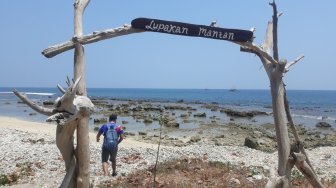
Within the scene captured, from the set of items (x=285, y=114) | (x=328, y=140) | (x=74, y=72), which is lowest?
(x=328, y=140)

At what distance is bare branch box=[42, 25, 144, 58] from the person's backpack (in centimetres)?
634

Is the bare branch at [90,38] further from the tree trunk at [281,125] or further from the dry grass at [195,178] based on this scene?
the dry grass at [195,178]

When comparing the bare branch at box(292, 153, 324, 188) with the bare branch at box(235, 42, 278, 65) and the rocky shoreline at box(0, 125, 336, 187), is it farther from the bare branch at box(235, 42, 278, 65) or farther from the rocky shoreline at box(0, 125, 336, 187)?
the rocky shoreline at box(0, 125, 336, 187)

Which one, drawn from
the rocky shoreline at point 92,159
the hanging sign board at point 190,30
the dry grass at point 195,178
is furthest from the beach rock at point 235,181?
the hanging sign board at point 190,30

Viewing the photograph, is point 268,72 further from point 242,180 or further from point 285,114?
point 242,180

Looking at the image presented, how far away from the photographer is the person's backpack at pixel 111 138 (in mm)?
13992

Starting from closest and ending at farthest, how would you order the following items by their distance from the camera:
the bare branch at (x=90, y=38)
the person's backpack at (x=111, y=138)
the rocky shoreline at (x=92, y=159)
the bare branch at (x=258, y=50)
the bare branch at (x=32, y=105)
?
the bare branch at (x=32, y=105) → the bare branch at (x=90, y=38) → the bare branch at (x=258, y=50) → the person's backpack at (x=111, y=138) → the rocky shoreline at (x=92, y=159)

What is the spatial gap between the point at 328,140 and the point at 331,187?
24.1 metres

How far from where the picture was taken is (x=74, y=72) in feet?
25.7

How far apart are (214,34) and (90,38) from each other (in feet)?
7.17

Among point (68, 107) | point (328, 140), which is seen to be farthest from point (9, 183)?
point (328, 140)

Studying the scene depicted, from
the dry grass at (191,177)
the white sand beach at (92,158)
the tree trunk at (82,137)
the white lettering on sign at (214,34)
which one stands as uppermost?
the white lettering on sign at (214,34)

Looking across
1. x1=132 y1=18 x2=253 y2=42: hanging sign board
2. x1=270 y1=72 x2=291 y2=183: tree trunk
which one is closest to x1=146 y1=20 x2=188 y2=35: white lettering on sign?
x1=132 y1=18 x2=253 y2=42: hanging sign board

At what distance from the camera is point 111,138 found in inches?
551
